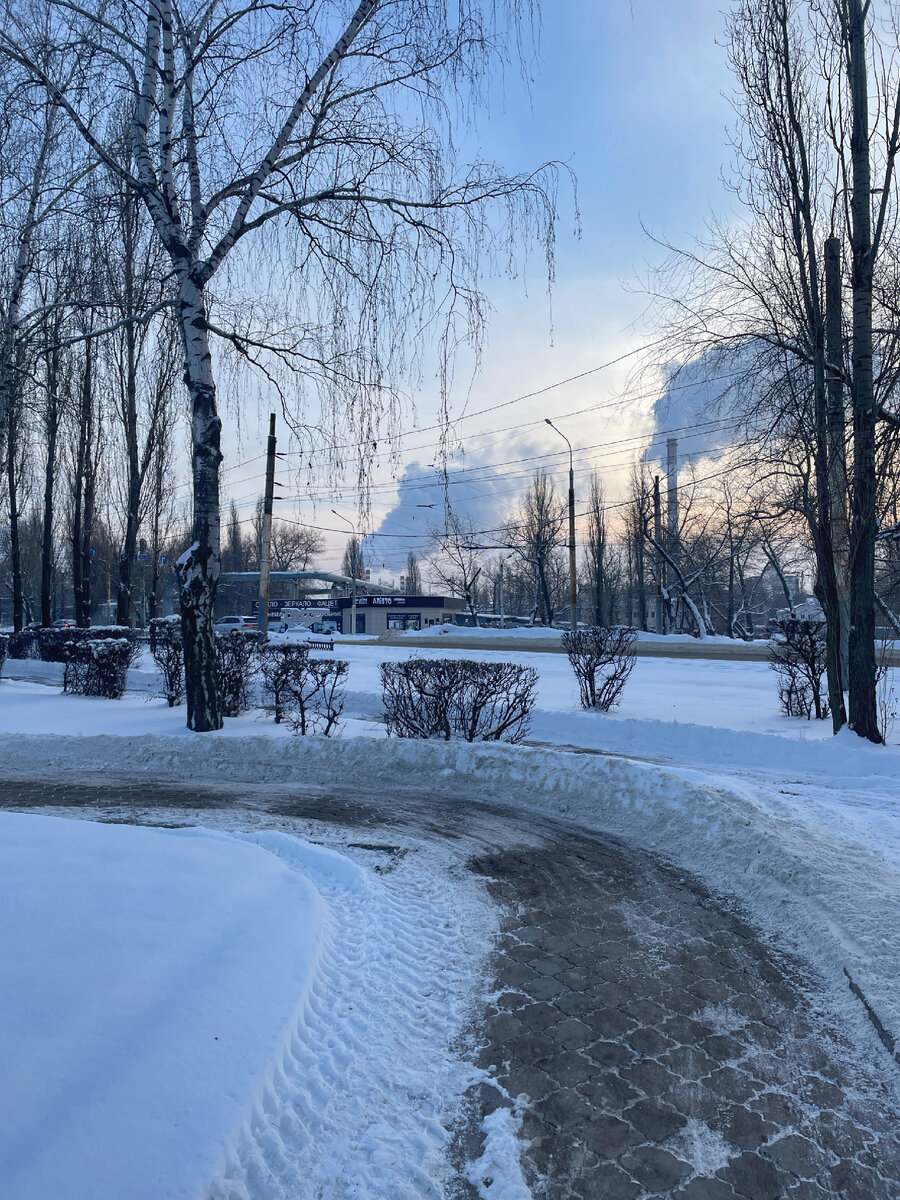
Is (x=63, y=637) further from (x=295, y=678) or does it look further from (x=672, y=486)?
(x=672, y=486)

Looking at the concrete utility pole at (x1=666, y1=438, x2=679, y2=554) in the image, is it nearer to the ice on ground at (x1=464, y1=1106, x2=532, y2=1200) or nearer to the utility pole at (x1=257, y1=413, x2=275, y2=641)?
the utility pole at (x1=257, y1=413, x2=275, y2=641)

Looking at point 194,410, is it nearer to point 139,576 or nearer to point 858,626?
point 858,626

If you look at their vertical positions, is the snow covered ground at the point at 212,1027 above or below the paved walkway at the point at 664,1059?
above

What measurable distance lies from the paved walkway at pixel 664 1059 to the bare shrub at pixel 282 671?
6171mm

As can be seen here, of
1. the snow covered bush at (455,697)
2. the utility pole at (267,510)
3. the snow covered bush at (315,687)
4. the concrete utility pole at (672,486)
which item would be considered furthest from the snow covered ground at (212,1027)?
the concrete utility pole at (672,486)

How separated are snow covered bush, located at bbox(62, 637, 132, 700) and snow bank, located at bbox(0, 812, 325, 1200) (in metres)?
10.7

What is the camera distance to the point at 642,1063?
2947mm

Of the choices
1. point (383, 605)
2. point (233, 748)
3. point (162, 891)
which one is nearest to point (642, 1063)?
point (162, 891)

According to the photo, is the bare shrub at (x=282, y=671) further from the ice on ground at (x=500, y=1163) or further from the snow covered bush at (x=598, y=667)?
the ice on ground at (x=500, y=1163)

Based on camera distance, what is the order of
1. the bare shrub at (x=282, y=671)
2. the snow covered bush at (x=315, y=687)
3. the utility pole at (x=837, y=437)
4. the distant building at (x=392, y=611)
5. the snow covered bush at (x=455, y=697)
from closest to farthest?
the utility pole at (x=837, y=437)
the snow covered bush at (x=455, y=697)
the snow covered bush at (x=315, y=687)
the bare shrub at (x=282, y=671)
the distant building at (x=392, y=611)

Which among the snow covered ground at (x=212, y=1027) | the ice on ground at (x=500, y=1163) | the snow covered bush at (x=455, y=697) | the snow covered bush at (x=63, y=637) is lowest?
the ice on ground at (x=500, y=1163)

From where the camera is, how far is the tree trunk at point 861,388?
29.6 feet

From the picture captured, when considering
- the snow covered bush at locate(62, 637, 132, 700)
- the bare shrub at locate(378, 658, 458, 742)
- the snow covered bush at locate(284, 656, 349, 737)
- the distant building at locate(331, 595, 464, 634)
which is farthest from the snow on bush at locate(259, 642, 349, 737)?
the distant building at locate(331, 595, 464, 634)

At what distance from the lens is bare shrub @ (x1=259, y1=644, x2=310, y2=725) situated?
10820 millimetres
